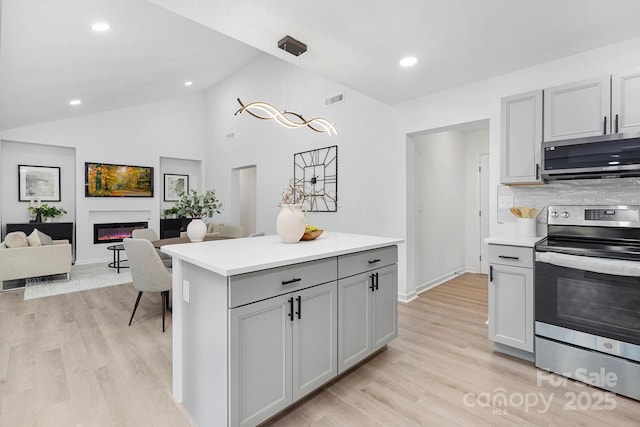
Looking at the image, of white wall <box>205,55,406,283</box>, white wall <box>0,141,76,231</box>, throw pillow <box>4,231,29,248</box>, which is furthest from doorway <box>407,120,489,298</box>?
white wall <box>0,141,76,231</box>

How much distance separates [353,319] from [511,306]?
4.30 ft

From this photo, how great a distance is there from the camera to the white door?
523 centimetres

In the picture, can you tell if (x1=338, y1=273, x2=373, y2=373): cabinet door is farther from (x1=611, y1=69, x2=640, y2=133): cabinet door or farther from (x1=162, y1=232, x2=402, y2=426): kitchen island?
(x1=611, y1=69, x2=640, y2=133): cabinet door

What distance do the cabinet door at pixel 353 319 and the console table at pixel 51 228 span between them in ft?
21.3

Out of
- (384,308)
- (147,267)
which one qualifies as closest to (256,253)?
(384,308)

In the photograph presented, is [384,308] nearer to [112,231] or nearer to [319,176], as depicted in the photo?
[319,176]

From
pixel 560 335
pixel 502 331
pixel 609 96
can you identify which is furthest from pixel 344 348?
pixel 609 96

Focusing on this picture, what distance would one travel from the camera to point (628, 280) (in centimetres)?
192

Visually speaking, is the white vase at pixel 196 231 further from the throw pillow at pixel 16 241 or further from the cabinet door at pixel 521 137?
the cabinet door at pixel 521 137

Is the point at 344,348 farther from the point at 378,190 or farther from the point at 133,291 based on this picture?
the point at 133,291

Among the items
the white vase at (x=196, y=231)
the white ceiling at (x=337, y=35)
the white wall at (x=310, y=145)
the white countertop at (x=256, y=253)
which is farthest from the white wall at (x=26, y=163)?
the white countertop at (x=256, y=253)

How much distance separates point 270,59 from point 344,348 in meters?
5.88

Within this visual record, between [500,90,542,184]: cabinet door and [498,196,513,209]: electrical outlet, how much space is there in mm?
377

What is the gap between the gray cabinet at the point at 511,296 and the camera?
2363mm
